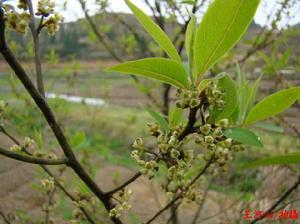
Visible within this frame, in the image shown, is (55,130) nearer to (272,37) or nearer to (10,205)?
(10,205)

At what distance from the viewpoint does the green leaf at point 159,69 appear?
26.6 inches

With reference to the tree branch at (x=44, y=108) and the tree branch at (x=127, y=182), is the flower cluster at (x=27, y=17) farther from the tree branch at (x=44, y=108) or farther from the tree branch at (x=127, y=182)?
the tree branch at (x=127, y=182)

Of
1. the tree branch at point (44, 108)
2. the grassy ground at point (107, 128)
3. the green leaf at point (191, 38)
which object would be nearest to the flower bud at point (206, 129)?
the green leaf at point (191, 38)

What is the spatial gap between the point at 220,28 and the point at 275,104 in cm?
25

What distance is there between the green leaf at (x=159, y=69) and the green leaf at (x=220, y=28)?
4 centimetres

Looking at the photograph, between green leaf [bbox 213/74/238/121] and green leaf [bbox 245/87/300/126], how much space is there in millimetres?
83

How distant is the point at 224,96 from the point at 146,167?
0.68ft

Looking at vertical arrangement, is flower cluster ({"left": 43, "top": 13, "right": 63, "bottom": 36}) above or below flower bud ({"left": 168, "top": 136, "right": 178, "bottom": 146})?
above

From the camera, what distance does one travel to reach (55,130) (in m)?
0.79

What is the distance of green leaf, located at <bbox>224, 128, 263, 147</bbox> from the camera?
747 millimetres

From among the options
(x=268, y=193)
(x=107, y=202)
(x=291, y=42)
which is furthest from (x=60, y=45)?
(x=107, y=202)

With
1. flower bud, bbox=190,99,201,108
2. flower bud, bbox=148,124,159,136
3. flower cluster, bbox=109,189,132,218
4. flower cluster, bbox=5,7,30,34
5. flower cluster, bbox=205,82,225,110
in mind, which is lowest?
flower cluster, bbox=109,189,132,218

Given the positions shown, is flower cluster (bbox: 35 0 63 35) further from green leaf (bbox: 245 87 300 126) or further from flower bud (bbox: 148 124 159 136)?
green leaf (bbox: 245 87 300 126)

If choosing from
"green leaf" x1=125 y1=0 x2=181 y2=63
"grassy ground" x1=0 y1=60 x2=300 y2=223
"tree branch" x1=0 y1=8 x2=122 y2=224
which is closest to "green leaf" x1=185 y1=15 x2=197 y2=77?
"green leaf" x1=125 y1=0 x2=181 y2=63
